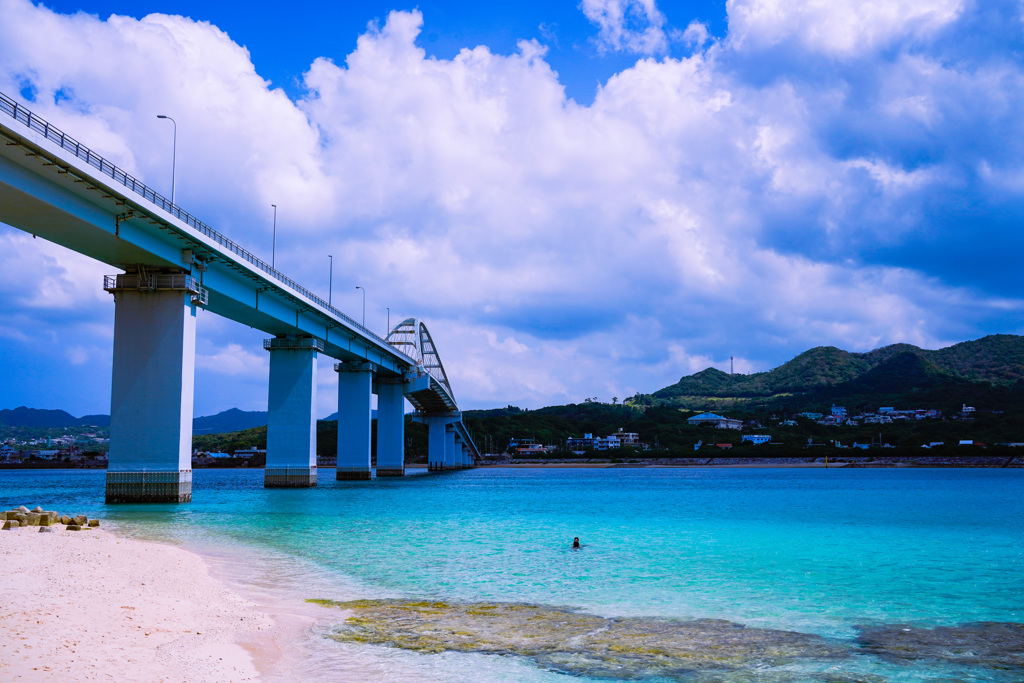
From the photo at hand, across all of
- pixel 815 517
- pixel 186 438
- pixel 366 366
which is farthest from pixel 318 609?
pixel 366 366

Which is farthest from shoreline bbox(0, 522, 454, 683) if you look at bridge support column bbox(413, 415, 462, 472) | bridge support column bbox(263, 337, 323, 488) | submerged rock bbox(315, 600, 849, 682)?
bridge support column bbox(413, 415, 462, 472)

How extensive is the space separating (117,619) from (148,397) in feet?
102

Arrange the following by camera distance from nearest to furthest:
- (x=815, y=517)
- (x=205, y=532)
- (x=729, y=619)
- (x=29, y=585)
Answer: (x=29, y=585) → (x=729, y=619) → (x=205, y=532) → (x=815, y=517)

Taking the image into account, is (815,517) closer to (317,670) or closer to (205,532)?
(205,532)

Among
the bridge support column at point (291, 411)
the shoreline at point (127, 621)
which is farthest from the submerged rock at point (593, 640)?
the bridge support column at point (291, 411)

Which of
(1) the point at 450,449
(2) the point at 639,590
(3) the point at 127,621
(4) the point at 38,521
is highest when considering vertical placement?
(4) the point at 38,521

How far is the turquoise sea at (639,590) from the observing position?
11.1 meters

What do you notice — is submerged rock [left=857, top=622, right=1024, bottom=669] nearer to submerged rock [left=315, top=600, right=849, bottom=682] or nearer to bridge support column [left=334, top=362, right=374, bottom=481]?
submerged rock [left=315, top=600, right=849, bottom=682]

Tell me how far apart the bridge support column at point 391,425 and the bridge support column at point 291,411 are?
29229 mm

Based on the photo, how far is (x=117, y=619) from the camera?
1141cm

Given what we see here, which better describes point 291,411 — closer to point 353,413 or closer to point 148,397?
point 353,413

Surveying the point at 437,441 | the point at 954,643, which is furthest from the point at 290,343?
the point at 437,441

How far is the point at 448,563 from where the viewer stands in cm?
2144

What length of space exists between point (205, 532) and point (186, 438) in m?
14.2
